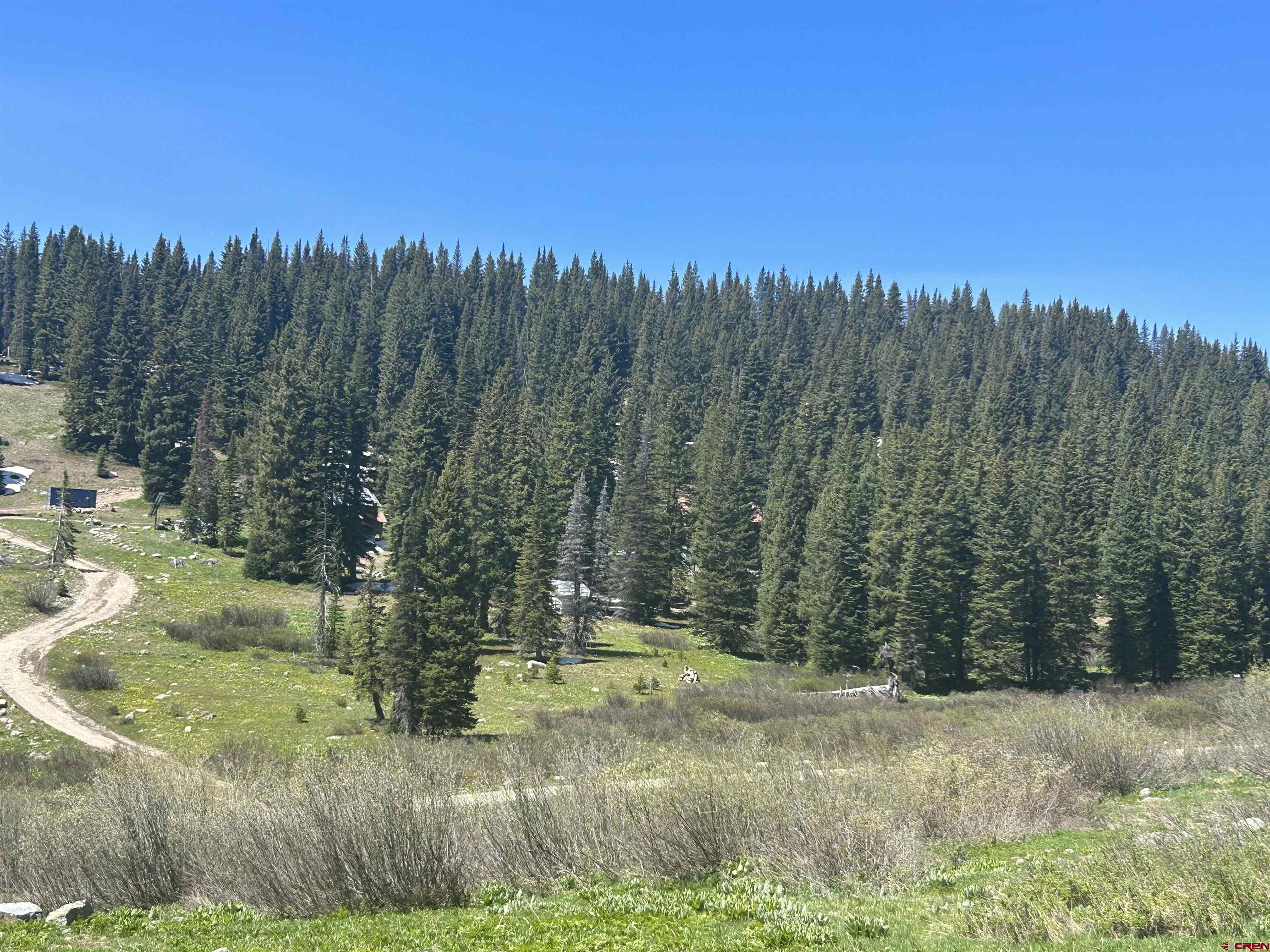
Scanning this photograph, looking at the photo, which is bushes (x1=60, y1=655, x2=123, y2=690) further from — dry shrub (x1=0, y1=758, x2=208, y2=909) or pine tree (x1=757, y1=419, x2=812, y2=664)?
pine tree (x1=757, y1=419, x2=812, y2=664)

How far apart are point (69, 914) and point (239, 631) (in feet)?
108

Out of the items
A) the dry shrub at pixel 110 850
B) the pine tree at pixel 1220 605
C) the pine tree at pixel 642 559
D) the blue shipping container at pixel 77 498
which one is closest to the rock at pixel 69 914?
the dry shrub at pixel 110 850

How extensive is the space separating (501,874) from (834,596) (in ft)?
131

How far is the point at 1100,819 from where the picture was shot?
16.9 meters

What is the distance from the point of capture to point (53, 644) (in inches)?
1467

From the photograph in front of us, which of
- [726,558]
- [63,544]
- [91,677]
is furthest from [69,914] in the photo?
[726,558]

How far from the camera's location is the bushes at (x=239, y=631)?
42.1 meters

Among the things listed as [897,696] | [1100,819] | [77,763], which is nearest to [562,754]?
[1100,819]

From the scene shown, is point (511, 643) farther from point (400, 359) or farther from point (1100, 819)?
point (400, 359)

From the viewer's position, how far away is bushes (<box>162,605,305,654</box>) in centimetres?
4209

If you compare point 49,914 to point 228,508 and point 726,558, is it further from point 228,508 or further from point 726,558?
point 228,508

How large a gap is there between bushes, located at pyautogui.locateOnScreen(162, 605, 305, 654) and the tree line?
12.0 ft

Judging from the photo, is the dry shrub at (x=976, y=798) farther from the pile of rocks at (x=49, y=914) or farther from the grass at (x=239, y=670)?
the grass at (x=239, y=670)

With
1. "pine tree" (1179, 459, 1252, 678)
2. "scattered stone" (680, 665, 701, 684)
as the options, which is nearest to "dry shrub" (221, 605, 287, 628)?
"scattered stone" (680, 665, 701, 684)
